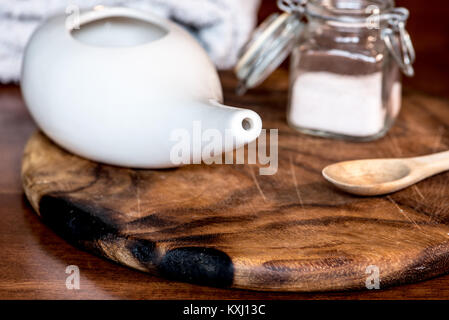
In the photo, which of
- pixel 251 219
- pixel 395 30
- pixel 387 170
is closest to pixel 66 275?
pixel 251 219

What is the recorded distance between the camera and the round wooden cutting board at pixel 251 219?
0.43m

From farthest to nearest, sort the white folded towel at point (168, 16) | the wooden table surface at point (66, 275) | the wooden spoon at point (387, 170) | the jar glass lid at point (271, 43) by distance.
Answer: the white folded towel at point (168, 16), the jar glass lid at point (271, 43), the wooden spoon at point (387, 170), the wooden table surface at point (66, 275)

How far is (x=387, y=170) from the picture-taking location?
55 centimetres

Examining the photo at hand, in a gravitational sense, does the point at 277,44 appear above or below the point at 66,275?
above

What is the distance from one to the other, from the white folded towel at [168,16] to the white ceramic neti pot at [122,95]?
0.21 m

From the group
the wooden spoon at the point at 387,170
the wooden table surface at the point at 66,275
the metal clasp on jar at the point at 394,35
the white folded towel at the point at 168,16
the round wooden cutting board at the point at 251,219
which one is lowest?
the wooden table surface at the point at 66,275

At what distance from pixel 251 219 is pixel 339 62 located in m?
0.21

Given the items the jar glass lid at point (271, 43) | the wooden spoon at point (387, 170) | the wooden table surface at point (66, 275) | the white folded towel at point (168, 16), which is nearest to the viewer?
the wooden table surface at point (66, 275)

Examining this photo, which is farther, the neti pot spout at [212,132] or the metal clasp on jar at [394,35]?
the metal clasp on jar at [394,35]

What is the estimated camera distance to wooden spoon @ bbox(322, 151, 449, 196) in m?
0.54

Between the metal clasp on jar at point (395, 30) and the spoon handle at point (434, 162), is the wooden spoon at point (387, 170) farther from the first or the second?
the metal clasp on jar at point (395, 30)

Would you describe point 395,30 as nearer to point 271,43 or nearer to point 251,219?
point 271,43

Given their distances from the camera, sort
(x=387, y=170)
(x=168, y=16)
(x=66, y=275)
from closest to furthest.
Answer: (x=66, y=275) < (x=387, y=170) < (x=168, y=16)

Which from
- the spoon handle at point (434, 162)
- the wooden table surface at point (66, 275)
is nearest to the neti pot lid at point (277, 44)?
the spoon handle at point (434, 162)
